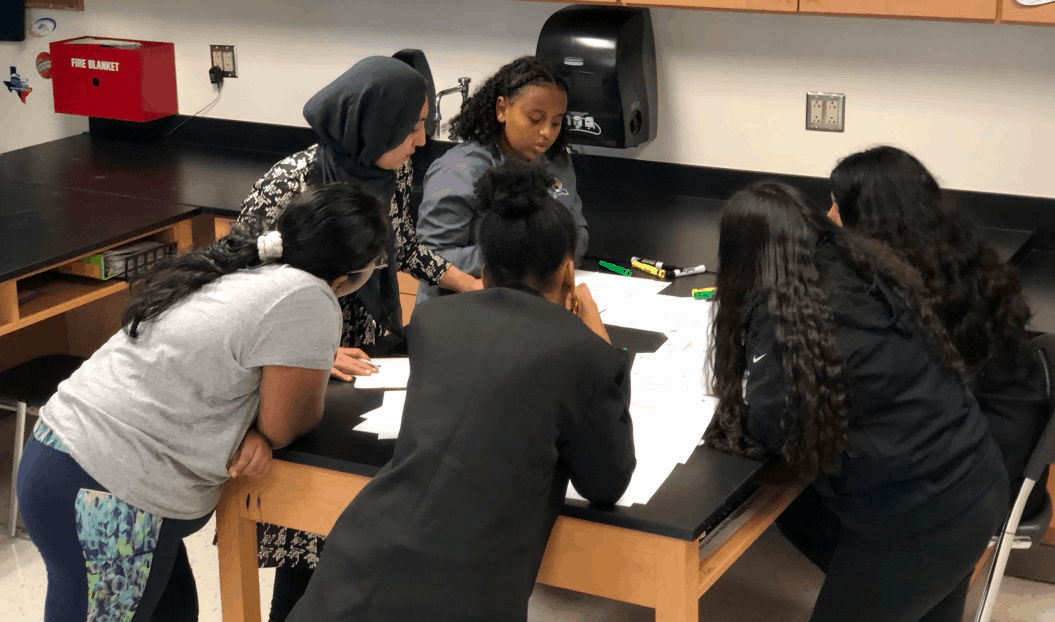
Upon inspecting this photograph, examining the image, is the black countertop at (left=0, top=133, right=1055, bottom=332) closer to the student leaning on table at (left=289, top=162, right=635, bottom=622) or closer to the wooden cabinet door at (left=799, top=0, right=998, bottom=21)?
the wooden cabinet door at (left=799, top=0, right=998, bottom=21)

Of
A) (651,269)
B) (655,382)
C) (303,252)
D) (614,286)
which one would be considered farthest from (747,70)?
(303,252)

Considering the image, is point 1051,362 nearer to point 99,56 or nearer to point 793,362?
point 793,362

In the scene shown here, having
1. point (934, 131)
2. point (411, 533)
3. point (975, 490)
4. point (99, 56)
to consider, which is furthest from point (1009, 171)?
point (99, 56)

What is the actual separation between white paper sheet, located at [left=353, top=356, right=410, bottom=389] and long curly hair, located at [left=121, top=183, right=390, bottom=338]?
34 centimetres

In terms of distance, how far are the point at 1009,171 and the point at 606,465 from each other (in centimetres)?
201

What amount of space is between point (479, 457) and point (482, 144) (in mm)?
1264

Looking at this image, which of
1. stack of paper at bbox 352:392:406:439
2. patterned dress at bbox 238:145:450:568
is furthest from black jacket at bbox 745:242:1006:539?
patterned dress at bbox 238:145:450:568

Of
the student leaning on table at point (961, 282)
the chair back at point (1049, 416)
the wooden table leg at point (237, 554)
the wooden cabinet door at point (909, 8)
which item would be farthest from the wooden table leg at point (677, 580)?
the wooden cabinet door at point (909, 8)

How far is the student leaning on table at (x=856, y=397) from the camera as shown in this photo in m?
1.86

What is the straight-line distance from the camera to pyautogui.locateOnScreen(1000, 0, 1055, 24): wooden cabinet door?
266 cm

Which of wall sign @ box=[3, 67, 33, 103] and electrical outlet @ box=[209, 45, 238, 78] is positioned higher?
electrical outlet @ box=[209, 45, 238, 78]

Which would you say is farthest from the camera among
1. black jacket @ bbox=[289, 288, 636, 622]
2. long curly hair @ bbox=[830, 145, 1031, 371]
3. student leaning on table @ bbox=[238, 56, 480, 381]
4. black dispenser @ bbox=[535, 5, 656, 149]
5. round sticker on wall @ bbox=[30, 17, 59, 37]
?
round sticker on wall @ bbox=[30, 17, 59, 37]

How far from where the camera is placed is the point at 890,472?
191 cm

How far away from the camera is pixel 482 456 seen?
5.10 feet
